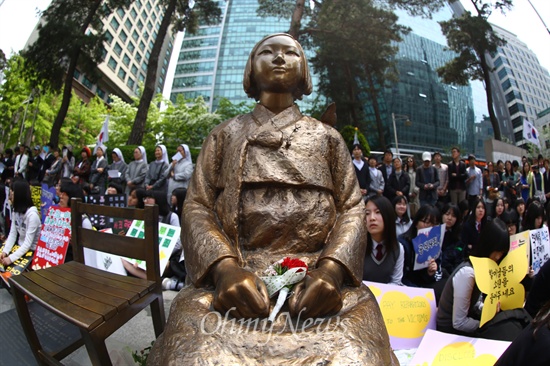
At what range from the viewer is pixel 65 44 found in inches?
535

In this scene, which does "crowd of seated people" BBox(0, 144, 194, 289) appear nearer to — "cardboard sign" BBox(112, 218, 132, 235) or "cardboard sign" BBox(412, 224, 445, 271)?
"cardboard sign" BBox(112, 218, 132, 235)

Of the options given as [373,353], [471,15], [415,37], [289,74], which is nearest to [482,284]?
[373,353]

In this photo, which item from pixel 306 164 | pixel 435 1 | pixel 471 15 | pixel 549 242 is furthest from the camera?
pixel 471 15

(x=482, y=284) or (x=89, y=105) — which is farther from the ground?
(x=89, y=105)

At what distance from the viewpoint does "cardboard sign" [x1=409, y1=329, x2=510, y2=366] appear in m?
2.57

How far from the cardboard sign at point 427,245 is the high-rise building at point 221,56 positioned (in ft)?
142

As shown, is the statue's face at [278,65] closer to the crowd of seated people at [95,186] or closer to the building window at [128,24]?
the crowd of seated people at [95,186]

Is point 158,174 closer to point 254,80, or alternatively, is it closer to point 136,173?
point 136,173

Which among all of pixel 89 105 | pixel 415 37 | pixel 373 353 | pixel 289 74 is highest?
pixel 415 37

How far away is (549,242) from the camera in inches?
161

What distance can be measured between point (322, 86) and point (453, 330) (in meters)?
17.4

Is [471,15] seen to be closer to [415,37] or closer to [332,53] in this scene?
[332,53]

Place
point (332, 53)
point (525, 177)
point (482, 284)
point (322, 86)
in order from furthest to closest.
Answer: point (322, 86)
point (332, 53)
point (525, 177)
point (482, 284)

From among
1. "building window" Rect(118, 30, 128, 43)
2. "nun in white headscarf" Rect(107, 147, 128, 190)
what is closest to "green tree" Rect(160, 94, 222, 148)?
"nun in white headscarf" Rect(107, 147, 128, 190)
